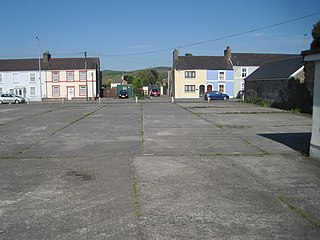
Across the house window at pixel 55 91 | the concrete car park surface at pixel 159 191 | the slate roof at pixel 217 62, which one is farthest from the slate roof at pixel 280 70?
the house window at pixel 55 91

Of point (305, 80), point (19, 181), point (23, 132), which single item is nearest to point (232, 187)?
point (19, 181)

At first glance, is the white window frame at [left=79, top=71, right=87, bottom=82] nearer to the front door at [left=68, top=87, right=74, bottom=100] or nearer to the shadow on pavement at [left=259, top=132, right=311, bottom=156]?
the front door at [left=68, top=87, right=74, bottom=100]

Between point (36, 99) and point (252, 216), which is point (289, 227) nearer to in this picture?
point (252, 216)

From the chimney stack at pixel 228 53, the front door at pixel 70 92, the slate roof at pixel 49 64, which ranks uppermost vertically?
the chimney stack at pixel 228 53

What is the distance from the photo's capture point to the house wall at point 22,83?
6144cm

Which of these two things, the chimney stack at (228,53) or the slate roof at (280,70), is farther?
the chimney stack at (228,53)

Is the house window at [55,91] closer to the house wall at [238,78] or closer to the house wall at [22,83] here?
the house wall at [22,83]

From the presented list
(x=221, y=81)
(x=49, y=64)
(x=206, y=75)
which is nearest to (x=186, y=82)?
(x=206, y=75)

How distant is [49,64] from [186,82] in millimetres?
28223

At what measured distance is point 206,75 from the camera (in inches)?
2429

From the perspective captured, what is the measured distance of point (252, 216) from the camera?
482 centimetres

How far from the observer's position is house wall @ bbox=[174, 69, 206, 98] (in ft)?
202

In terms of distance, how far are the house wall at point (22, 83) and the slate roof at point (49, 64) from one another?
108cm

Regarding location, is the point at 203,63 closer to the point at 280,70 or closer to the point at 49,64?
the point at 280,70
